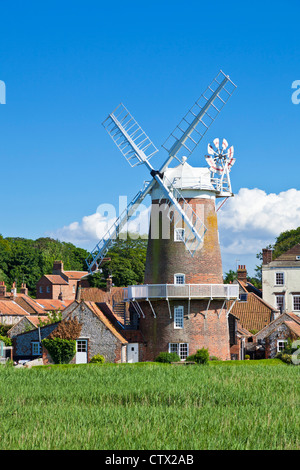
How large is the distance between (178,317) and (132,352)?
13.8 ft

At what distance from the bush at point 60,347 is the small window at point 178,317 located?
6.94 meters

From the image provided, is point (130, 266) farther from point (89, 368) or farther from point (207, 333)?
point (89, 368)

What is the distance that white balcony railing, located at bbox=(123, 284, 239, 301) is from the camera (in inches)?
1816

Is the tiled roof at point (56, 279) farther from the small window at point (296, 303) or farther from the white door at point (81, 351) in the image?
the white door at point (81, 351)

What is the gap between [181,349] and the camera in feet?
153

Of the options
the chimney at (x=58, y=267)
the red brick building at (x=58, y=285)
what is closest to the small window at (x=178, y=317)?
the red brick building at (x=58, y=285)

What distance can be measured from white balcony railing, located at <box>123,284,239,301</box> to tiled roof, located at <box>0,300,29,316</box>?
24867 millimetres

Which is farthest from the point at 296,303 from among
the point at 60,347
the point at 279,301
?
the point at 60,347

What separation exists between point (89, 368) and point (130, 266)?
57.8 m

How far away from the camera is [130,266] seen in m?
94.6

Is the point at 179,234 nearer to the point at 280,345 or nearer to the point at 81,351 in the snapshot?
the point at 81,351

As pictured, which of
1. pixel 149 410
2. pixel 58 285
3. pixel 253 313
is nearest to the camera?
pixel 149 410

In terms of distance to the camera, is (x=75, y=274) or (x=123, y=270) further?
(x=75, y=274)
